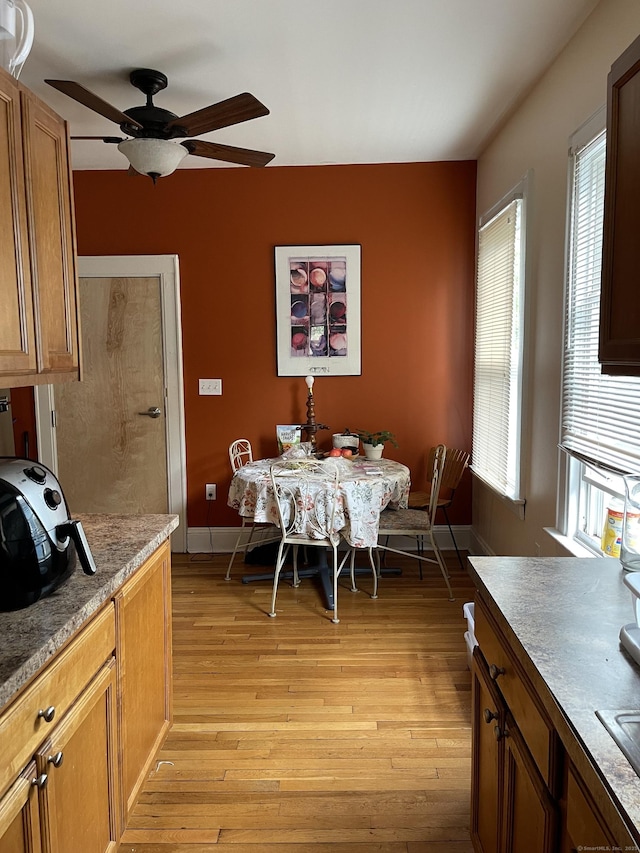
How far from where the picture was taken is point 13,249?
4.90 ft

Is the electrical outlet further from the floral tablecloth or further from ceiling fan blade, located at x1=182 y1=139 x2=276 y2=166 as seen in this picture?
ceiling fan blade, located at x1=182 y1=139 x2=276 y2=166

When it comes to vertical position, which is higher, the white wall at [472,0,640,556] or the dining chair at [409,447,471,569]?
the white wall at [472,0,640,556]

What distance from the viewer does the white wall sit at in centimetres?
230

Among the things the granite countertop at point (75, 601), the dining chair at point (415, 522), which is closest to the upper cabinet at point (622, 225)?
the granite countertop at point (75, 601)

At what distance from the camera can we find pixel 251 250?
4.23m

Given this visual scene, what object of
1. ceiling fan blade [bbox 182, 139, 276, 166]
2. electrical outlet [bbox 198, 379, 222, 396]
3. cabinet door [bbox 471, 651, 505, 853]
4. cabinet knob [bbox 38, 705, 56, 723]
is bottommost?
cabinet door [bbox 471, 651, 505, 853]

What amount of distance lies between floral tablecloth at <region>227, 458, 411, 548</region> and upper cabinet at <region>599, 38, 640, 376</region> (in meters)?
1.92

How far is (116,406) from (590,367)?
10.7ft

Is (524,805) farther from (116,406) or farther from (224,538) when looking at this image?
(116,406)

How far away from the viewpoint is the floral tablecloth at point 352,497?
3209 mm

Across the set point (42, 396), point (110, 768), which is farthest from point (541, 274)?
point (42, 396)

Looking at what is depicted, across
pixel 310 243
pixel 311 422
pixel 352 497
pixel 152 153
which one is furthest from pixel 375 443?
pixel 152 153

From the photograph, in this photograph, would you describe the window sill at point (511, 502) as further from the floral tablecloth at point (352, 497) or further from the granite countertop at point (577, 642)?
the granite countertop at point (577, 642)

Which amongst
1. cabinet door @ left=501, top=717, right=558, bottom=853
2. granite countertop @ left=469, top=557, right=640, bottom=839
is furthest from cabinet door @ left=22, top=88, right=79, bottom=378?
cabinet door @ left=501, top=717, right=558, bottom=853
